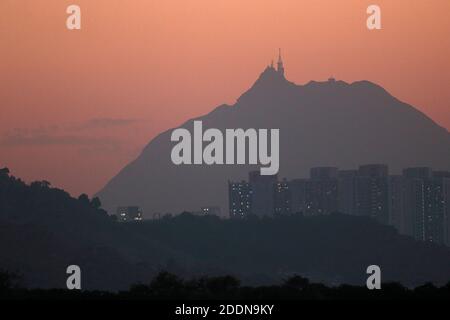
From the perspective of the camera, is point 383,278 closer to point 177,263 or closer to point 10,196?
point 177,263

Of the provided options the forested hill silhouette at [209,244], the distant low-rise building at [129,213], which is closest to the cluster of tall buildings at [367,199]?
the forested hill silhouette at [209,244]

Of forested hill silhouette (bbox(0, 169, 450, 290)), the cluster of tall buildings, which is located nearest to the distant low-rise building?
forested hill silhouette (bbox(0, 169, 450, 290))

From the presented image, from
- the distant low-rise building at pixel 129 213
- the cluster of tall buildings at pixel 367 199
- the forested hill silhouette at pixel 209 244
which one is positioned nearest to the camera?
the forested hill silhouette at pixel 209 244

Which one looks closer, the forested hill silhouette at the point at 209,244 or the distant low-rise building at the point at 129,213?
the forested hill silhouette at the point at 209,244

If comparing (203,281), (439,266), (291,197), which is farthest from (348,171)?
(203,281)

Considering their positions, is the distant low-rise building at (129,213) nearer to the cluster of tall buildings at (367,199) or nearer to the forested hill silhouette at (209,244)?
the forested hill silhouette at (209,244)
